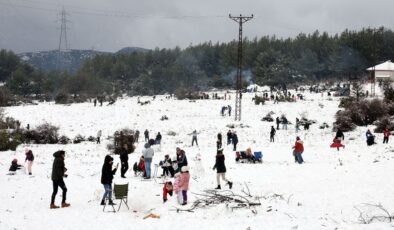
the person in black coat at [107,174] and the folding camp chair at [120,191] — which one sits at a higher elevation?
the person in black coat at [107,174]

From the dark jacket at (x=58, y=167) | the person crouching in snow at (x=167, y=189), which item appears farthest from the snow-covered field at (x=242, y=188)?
the dark jacket at (x=58, y=167)

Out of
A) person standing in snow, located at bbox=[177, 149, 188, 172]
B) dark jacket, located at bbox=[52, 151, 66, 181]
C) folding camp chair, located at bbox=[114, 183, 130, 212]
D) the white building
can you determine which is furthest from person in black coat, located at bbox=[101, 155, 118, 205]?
the white building

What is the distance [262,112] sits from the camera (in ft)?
174

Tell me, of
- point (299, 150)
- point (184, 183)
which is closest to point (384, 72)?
point (299, 150)

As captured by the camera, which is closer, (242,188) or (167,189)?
(167,189)

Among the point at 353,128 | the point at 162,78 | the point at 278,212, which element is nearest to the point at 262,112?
the point at 353,128

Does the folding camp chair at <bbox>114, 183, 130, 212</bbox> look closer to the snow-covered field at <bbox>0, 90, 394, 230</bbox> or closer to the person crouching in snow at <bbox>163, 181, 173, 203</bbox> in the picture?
the snow-covered field at <bbox>0, 90, 394, 230</bbox>

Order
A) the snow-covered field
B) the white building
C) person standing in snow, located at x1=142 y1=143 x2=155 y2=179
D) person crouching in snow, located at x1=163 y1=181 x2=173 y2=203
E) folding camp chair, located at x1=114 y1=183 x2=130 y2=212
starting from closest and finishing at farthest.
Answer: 1. the snow-covered field
2. folding camp chair, located at x1=114 y1=183 x2=130 y2=212
3. person crouching in snow, located at x1=163 y1=181 x2=173 y2=203
4. person standing in snow, located at x1=142 y1=143 x2=155 y2=179
5. the white building

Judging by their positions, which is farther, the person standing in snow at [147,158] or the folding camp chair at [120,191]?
the person standing in snow at [147,158]

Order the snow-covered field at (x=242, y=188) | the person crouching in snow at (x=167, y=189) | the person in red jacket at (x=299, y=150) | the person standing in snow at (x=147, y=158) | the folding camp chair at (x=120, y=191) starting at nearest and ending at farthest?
the snow-covered field at (x=242, y=188), the folding camp chair at (x=120, y=191), the person crouching in snow at (x=167, y=189), the person standing in snow at (x=147, y=158), the person in red jacket at (x=299, y=150)

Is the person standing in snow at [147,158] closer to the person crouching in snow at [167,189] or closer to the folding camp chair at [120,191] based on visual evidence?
the person crouching in snow at [167,189]

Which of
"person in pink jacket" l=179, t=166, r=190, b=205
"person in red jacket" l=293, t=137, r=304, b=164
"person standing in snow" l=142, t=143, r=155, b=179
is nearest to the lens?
"person in pink jacket" l=179, t=166, r=190, b=205

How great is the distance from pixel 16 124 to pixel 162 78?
2466 inches

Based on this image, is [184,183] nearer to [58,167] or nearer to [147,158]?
[58,167]
